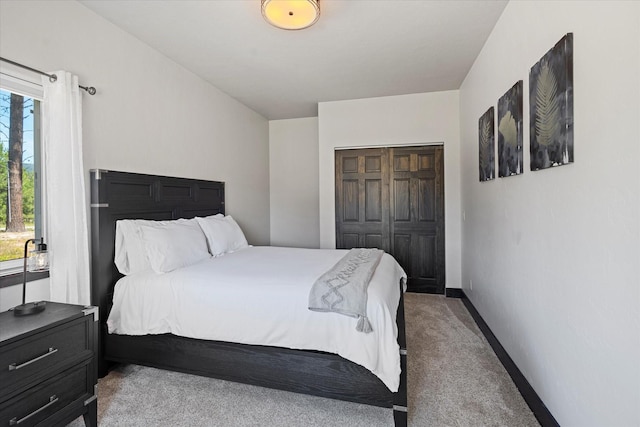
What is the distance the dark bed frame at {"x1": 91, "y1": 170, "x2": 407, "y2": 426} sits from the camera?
1690 mm

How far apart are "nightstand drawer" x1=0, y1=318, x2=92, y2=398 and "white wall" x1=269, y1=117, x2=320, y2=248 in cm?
358

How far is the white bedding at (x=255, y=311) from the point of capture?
1654 mm

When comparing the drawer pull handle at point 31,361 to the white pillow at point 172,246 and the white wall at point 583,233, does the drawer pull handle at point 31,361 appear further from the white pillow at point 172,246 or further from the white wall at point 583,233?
the white wall at point 583,233

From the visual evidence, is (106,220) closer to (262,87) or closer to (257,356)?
(257,356)

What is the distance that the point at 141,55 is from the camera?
2.68m

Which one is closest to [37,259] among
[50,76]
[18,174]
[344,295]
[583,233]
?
[18,174]

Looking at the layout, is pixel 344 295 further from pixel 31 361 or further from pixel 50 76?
pixel 50 76

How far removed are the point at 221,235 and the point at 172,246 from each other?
704 millimetres

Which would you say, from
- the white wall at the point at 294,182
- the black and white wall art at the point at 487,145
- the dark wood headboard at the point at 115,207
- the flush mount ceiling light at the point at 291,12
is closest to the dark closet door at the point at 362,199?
the white wall at the point at 294,182

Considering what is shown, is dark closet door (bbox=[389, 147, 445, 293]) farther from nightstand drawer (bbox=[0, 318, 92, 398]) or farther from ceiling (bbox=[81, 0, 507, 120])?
nightstand drawer (bbox=[0, 318, 92, 398])

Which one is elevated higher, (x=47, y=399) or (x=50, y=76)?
(x=50, y=76)

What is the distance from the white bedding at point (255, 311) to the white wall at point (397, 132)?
2.07 meters

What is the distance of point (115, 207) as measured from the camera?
235 cm

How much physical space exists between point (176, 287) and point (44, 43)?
179 cm
